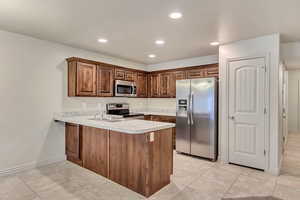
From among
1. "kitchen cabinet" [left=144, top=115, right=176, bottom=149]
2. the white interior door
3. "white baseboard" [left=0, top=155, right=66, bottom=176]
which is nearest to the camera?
"white baseboard" [left=0, top=155, right=66, bottom=176]

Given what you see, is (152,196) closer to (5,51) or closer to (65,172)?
(65,172)

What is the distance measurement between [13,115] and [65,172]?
1.42 m

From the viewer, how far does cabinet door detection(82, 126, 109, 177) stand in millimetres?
3012

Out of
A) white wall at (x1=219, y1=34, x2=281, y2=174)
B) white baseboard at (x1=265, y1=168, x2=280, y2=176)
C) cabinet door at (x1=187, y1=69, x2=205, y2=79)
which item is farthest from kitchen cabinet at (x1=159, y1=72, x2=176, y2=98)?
white baseboard at (x1=265, y1=168, x2=280, y2=176)

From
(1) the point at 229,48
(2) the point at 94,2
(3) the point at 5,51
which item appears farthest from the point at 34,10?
(1) the point at 229,48

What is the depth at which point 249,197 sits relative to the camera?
2.46 m

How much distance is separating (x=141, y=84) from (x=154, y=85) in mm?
429

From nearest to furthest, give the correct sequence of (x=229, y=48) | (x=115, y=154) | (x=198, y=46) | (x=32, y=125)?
(x=115, y=154), (x=32, y=125), (x=229, y=48), (x=198, y=46)

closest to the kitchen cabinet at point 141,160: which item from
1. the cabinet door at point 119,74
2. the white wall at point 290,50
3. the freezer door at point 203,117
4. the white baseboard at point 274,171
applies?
the freezer door at point 203,117

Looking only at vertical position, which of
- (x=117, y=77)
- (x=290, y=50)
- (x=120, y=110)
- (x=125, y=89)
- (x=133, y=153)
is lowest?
(x=133, y=153)

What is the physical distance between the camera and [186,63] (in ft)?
17.6

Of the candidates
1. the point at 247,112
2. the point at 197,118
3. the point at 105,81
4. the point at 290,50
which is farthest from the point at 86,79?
the point at 290,50

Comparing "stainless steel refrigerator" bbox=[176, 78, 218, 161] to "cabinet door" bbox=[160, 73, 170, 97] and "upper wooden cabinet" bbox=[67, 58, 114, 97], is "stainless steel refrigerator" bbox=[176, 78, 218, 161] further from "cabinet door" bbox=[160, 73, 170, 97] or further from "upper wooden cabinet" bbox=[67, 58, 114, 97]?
"upper wooden cabinet" bbox=[67, 58, 114, 97]

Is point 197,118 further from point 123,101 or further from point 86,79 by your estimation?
point 86,79
